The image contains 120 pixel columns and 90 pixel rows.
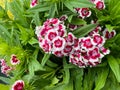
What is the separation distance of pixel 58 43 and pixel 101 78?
268mm

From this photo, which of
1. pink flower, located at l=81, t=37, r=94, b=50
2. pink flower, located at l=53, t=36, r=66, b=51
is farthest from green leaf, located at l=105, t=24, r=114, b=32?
pink flower, located at l=53, t=36, r=66, b=51

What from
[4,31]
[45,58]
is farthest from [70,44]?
[4,31]

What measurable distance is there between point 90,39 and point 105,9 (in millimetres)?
233

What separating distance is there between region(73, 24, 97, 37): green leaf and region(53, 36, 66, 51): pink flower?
0.14 m

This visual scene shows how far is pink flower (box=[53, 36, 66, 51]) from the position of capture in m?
1.30

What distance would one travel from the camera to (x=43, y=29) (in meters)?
1.34

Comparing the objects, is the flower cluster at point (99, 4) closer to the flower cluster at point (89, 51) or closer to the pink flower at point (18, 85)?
the flower cluster at point (89, 51)

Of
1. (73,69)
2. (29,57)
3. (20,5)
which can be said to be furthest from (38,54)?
(20,5)

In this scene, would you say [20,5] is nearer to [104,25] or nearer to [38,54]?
[38,54]

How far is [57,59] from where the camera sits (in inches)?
59.4

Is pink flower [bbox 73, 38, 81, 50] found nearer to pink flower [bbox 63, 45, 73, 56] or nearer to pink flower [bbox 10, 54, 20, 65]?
pink flower [bbox 63, 45, 73, 56]

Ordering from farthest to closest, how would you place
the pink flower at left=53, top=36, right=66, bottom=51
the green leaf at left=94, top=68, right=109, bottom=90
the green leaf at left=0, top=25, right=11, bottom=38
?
the green leaf at left=0, top=25, right=11, bottom=38, the green leaf at left=94, top=68, right=109, bottom=90, the pink flower at left=53, top=36, right=66, bottom=51

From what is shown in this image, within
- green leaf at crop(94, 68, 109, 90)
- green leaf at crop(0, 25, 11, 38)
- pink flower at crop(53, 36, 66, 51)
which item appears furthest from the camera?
green leaf at crop(0, 25, 11, 38)

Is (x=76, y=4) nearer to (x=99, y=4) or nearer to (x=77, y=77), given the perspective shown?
(x=99, y=4)
